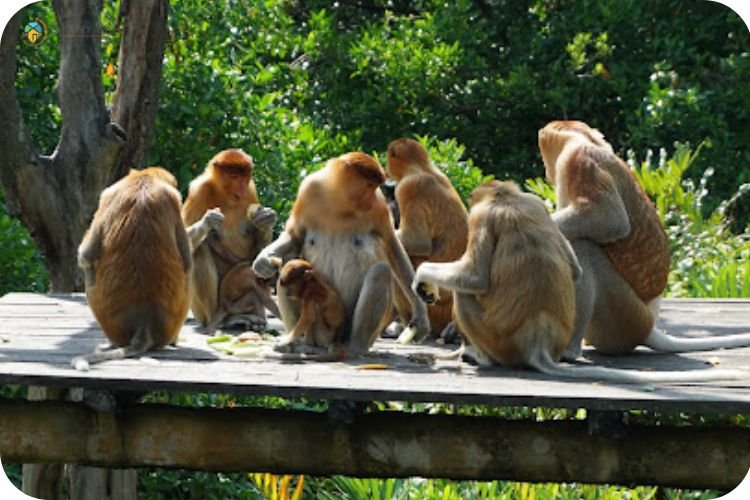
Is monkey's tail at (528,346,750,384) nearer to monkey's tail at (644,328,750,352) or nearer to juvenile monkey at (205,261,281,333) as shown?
monkey's tail at (644,328,750,352)

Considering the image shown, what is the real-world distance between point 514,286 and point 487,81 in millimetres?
7341

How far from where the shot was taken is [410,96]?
13125 millimetres

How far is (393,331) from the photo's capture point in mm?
7285

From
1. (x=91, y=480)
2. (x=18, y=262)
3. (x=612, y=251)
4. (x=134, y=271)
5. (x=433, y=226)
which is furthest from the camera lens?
(x=18, y=262)

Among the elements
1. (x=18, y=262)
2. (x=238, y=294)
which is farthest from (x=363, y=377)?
(x=18, y=262)

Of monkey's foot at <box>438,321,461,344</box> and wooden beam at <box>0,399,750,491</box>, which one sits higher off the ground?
monkey's foot at <box>438,321,461,344</box>

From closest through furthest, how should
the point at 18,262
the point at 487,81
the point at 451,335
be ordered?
1. the point at 451,335
2. the point at 18,262
3. the point at 487,81

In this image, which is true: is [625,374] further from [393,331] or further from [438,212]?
[438,212]

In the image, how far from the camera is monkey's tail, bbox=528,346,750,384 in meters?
5.96

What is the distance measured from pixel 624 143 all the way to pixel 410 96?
177 cm

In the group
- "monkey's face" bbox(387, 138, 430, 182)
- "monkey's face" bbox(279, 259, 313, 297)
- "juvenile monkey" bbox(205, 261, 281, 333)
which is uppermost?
"monkey's face" bbox(387, 138, 430, 182)

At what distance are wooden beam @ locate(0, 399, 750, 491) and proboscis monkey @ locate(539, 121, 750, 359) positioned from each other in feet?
1.94

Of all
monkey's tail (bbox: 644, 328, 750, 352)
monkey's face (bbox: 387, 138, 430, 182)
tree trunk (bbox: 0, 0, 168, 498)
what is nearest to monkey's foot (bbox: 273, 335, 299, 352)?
monkey's face (bbox: 387, 138, 430, 182)

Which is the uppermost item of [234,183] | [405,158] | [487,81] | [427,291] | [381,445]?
[487,81]
